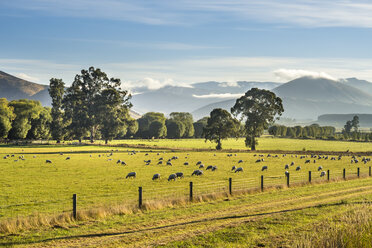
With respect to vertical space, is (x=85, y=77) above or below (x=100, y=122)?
above

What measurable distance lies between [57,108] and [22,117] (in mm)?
11840

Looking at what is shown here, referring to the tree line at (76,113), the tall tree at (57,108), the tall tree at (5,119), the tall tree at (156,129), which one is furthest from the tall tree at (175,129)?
the tall tree at (5,119)

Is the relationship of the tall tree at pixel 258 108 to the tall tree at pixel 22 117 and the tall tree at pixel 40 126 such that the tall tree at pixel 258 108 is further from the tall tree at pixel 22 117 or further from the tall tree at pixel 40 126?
the tall tree at pixel 22 117

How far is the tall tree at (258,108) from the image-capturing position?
93125 millimetres

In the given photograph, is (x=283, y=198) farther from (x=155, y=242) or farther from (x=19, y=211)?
(x=19, y=211)

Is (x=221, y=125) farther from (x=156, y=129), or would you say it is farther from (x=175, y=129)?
(x=175, y=129)

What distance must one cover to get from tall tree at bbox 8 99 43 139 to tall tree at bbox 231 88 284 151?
7245cm

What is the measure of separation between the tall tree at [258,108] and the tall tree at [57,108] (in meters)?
62.7

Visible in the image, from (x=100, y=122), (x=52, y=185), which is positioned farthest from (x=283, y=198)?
(x=100, y=122)

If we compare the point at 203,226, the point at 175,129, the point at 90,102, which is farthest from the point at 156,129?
the point at 203,226

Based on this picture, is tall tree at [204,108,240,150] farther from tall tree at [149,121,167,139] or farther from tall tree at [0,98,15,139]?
tall tree at [149,121,167,139]

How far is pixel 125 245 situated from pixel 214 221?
18.4 feet

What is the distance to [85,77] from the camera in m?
120

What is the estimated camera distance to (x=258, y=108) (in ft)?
307
